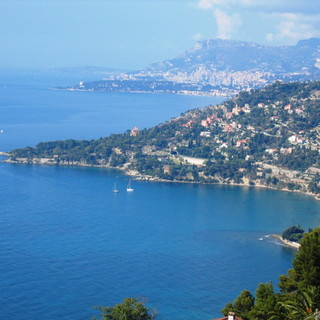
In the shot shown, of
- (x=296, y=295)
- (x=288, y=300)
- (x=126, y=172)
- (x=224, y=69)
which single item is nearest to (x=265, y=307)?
(x=288, y=300)

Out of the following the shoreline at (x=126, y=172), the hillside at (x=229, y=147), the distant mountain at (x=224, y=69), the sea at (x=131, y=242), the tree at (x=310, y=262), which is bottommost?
the sea at (x=131, y=242)

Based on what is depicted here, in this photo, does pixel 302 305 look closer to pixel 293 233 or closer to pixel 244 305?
pixel 244 305

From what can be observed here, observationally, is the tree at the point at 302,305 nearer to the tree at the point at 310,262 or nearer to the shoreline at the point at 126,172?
the tree at the point at 310,262

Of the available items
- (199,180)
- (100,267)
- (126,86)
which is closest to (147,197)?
(199,180)

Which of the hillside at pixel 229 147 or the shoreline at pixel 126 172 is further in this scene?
the hillside at pixel 229 147

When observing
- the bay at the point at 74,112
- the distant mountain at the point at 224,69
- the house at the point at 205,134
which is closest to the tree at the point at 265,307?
the house at the point at 205,134
